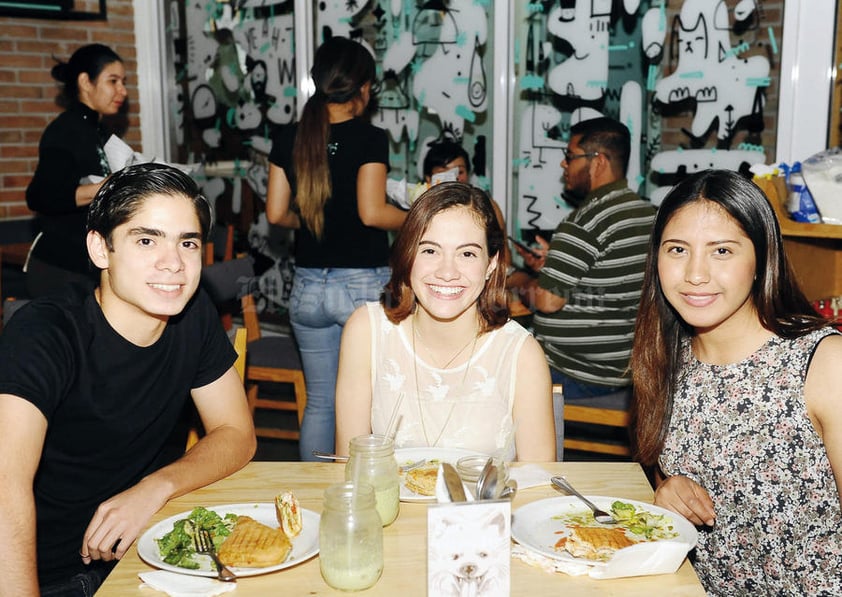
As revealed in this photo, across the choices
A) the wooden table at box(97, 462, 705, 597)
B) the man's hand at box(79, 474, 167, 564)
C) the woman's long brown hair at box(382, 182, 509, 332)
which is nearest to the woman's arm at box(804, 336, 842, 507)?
the wooden table at box(97, 462, 705, 597)

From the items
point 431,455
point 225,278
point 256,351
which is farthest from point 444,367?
point 256,351

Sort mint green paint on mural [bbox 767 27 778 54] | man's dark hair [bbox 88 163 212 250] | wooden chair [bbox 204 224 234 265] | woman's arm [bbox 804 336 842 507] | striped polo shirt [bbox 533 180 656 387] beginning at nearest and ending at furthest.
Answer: woman's arm [bbox 804 336 842 507], man's dark hair [bbox 88 163 212 250], striped polo shirt [bbox 533 180 656 387], mint green paint on mural [bbox 767 27 778 54], wooden chair [bbox 204 224 234 265]

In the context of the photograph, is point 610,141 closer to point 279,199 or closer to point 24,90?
point 279,199

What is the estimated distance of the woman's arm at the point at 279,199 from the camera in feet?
10.9

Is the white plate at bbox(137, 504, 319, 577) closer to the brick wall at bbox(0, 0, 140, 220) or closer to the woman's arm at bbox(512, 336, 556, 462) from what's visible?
the woman's arm at bbox(512, 336, 556, 462)

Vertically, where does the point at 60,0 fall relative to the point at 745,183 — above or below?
above

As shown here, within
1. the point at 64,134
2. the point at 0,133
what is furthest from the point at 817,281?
the point at 0,133

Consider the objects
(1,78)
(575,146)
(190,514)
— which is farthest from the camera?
(1,78)

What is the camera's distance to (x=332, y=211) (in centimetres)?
316

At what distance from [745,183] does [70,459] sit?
1.45 meters

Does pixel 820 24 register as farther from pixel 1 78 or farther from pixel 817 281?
pixel 1 78

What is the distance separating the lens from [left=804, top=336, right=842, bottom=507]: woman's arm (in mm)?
1554

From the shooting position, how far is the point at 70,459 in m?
1.71

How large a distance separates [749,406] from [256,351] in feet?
8.01
